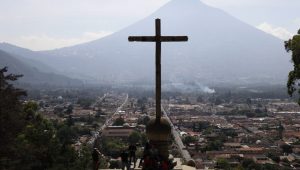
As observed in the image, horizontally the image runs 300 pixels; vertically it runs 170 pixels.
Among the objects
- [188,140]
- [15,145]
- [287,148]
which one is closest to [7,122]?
[15,145]

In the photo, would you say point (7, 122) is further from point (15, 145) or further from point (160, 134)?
point (160, 134)

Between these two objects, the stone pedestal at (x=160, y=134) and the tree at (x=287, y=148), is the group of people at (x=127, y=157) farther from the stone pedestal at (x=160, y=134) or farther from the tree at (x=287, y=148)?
the tree at (x=287, y=148)

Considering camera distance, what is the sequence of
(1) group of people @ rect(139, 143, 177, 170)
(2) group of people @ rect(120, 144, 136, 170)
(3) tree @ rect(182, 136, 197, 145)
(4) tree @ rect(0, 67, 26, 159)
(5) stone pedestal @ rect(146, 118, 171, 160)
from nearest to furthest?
(1) group of people @ rect(139, 143, 177, 170) → (5) stone pedestal @ rect(146, 118, 171, 160) → (2) group of people @ rect(120, 144, 136, 170) → (4) tree @ rect(0, 67, 26, 159) → (3) tree @ rect(182, 136, 197, 145)

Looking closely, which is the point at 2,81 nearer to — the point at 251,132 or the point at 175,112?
the point at 251,132

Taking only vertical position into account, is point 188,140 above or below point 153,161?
below

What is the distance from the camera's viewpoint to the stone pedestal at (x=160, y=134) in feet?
30.0

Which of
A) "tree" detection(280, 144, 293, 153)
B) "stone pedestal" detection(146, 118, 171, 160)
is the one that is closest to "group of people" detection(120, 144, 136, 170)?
"stone pedestal" detection(146, 118, 171, 160)

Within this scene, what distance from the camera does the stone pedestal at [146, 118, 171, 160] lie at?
916cm

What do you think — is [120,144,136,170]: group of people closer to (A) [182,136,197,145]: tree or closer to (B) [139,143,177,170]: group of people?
(B) [139,143,177,170]: group of people

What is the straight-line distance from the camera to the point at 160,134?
9.16m

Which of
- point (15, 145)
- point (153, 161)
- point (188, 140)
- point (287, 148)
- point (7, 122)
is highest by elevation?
point (7, 122)

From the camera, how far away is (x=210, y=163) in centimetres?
3669

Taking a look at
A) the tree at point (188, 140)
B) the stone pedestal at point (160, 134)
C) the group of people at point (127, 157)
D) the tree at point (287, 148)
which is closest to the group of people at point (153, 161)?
Answer: the stone pedestal at point (160, 134)

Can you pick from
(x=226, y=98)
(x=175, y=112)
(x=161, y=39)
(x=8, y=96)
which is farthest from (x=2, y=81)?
(x=226, y=98)
